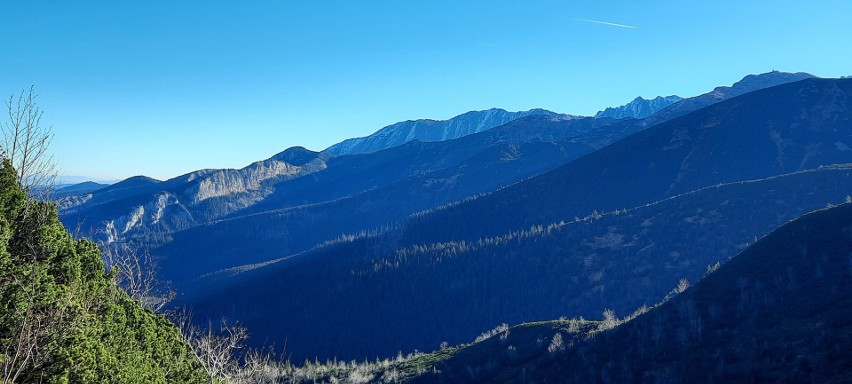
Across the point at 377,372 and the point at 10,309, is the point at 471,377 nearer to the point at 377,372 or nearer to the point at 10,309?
the point at 377,372

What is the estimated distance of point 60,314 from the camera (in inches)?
664

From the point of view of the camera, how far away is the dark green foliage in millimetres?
16375

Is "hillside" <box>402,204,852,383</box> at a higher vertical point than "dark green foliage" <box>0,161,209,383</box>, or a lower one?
lower

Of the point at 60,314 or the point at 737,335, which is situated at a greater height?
the point at 60,314

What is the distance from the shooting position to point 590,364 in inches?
3568

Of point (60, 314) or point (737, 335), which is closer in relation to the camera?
point (60, 314)

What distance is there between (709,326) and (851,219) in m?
47.2

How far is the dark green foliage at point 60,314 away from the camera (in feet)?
53.7

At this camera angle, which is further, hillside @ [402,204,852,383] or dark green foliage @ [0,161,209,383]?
hillside @ [402,204,852,383]

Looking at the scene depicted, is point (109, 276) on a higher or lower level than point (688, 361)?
higher

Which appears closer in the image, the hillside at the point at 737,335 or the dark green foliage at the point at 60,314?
the dark green foliage at the point at 60,314

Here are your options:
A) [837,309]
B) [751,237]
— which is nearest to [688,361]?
[837,309]

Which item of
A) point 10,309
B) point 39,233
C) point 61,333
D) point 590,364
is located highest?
point 39,233

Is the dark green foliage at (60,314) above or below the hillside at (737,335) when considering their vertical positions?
above
